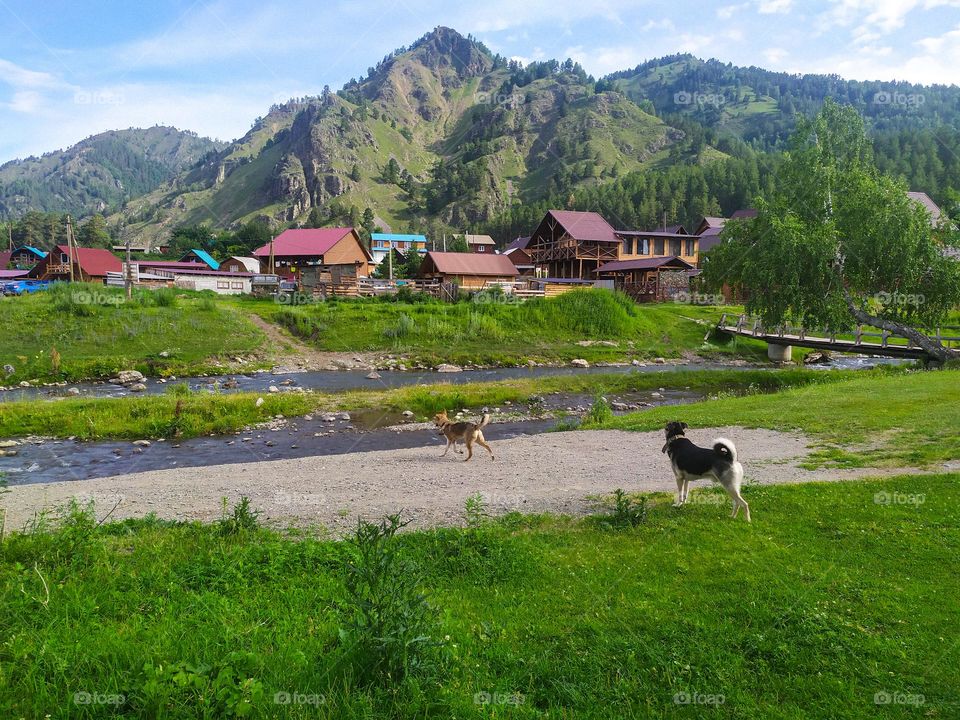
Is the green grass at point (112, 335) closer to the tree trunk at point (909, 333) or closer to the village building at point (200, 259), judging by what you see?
the tree trunk at point (909, 333)

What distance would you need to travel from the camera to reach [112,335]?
3838cm

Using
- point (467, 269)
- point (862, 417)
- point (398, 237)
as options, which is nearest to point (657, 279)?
point (467, 269)

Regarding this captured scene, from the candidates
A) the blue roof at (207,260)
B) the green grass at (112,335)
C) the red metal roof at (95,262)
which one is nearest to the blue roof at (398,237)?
the blue roof at (207,260)

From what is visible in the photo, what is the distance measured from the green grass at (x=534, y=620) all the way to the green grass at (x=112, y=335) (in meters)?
28.9

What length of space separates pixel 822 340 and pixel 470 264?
41800 mm

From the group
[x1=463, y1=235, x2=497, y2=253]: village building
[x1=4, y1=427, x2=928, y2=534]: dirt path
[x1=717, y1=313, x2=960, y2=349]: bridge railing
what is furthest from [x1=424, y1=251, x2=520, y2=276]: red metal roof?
[x1=463, y1=235, x2=497, y2=253]: village building

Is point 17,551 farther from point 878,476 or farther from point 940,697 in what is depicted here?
point 878,476

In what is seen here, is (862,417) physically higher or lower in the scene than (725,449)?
lower

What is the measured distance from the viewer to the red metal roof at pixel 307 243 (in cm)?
8819

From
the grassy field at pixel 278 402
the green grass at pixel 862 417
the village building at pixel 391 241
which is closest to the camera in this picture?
the green grass at pixel 862 417

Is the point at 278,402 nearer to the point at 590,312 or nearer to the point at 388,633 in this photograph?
the point at 388,633

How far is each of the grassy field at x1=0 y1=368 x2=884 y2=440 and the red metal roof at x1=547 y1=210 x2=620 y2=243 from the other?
176 ft

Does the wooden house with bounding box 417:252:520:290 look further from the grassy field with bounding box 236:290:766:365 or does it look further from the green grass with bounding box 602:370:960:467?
the green grass with bounding box 602:370:960:467

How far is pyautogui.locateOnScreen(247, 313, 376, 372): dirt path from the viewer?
38312 mm
